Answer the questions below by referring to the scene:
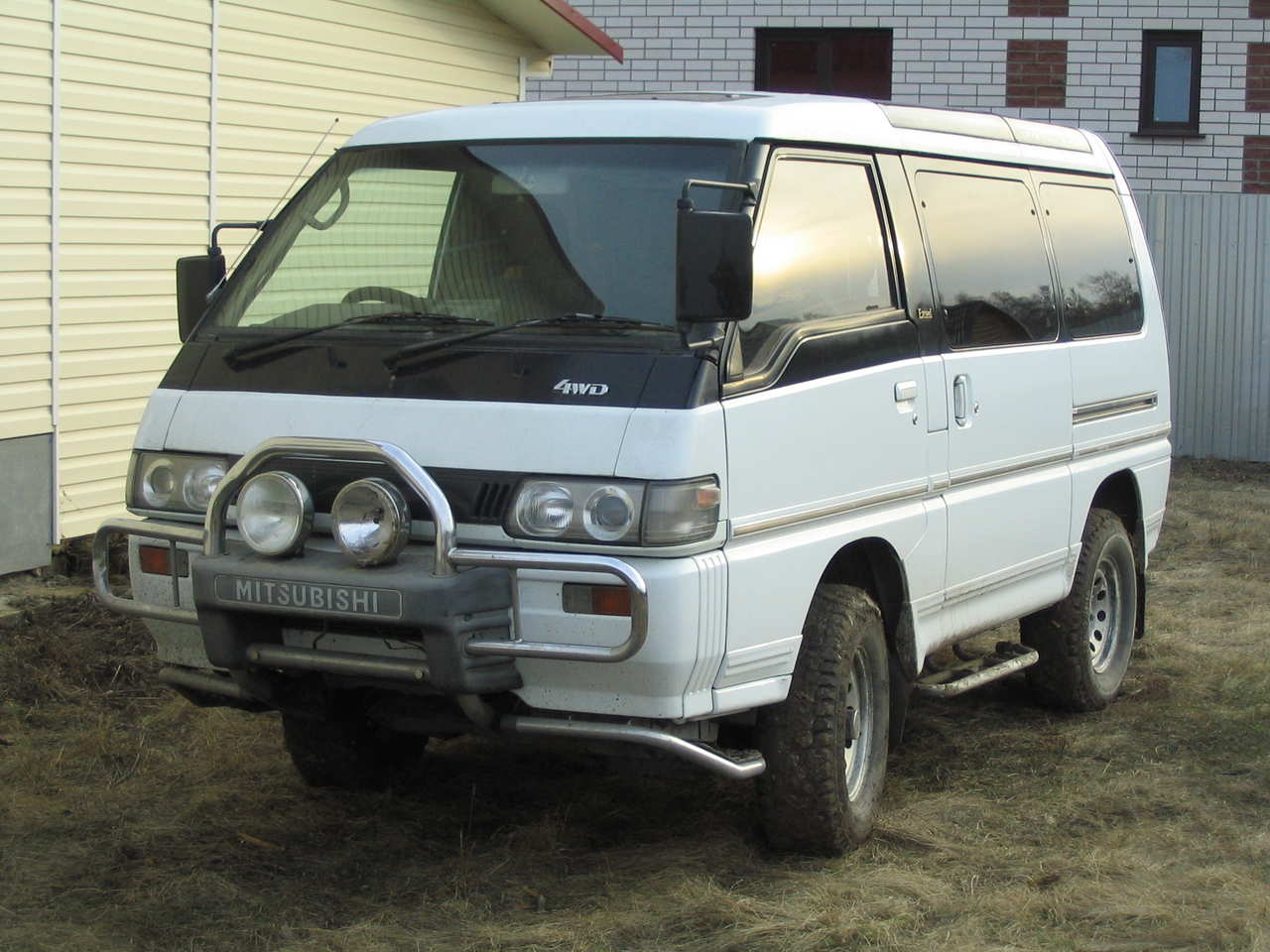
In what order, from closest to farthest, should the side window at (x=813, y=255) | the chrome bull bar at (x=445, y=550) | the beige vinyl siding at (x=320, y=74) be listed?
the chrome bull bar at (x=445, y=550), the side window at (x=813, y=255), the beige vinyl siding at (x=320, y=74)

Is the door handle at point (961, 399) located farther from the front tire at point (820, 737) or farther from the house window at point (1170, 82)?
the house window at point (1170, 82)

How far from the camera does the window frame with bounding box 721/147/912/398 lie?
15.5 feet

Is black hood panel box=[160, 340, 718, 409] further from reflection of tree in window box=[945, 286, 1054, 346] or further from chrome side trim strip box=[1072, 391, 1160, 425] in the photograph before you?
chrome side trim strip box=[1072, 391, 1160, 425]

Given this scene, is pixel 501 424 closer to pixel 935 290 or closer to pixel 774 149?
pixel 774 149

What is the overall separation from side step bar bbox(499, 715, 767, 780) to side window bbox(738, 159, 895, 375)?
3.39 ft

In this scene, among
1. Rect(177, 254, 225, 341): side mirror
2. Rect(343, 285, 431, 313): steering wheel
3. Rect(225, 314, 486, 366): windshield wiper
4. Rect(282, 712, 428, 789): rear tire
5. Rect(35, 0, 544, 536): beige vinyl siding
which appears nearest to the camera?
Rect(225, 314, 486, 366): windshield wiper

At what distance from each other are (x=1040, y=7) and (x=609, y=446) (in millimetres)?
13809

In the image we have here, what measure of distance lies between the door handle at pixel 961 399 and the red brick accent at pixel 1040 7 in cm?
1207

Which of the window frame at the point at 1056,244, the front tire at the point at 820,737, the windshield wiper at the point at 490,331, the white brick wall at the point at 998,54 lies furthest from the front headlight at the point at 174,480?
the white brick wall at the point at 998,54

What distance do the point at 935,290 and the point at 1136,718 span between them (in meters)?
2.32

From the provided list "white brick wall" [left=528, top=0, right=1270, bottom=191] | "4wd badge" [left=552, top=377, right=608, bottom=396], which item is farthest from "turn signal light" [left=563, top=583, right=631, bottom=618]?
"white brick wall" [left=528, top=0, right=1270, bottom=191]

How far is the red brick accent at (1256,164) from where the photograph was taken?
16750 mm

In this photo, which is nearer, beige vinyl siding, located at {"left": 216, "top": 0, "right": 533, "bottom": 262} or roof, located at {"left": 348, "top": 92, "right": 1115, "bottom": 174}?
roof, located at {"left": 348, "top": 92, "right": 1115, "bottom": 174}

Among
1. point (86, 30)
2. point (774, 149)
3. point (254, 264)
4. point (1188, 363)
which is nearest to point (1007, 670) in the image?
point (774, 149)
